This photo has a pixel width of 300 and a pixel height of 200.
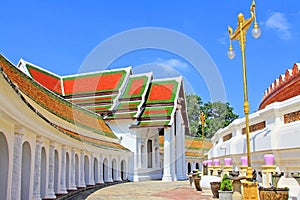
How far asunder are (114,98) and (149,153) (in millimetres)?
5345

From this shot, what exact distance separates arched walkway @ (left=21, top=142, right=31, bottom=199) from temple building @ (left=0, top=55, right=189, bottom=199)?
0.03m

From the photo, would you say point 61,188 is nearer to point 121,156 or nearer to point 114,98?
point 121,156

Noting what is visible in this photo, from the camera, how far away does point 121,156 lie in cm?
2467

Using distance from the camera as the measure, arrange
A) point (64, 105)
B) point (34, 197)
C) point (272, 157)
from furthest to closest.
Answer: point (64, 105) < point (34, 197) < point (272, 157)

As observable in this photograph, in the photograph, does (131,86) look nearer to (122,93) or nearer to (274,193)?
(122,93)

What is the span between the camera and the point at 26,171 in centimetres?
973

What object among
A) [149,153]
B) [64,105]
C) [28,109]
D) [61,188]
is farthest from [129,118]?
[28,109]

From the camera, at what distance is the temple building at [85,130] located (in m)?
8.15

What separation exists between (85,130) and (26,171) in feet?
33.5

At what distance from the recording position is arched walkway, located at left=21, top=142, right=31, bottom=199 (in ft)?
31.6

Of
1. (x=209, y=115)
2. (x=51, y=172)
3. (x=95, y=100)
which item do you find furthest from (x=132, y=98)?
(x=209, y=115)

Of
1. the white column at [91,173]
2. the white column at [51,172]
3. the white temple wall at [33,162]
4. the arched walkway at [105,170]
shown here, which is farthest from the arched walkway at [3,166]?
the arched walkway at [105,170]

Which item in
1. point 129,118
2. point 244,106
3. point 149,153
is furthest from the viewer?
point 149,153

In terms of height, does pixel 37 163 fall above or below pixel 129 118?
below
